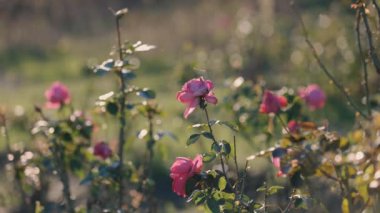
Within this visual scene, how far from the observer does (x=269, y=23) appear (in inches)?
366

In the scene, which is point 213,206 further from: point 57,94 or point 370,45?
point 57,94

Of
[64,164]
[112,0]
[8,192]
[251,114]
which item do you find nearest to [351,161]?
[251,114]

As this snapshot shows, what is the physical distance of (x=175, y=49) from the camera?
36.8 ft

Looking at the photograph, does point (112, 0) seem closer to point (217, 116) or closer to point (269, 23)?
point (269, 23)

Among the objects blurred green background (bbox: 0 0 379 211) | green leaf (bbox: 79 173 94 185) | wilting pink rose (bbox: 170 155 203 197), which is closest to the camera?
wilting pink rose (bbox: 170 155 203 197)

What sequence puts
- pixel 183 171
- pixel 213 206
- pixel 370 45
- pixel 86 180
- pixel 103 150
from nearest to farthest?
1. pixel 213 206
2. pixel 183 171
3. pixel 370 45
4. pixel 86 180
5. pixel 103 150

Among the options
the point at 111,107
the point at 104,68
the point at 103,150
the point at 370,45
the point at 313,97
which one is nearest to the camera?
the point at 370,45

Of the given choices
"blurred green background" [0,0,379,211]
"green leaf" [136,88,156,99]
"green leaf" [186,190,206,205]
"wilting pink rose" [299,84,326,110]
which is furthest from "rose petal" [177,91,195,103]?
"wilting pink rose" [299,84,326,110]

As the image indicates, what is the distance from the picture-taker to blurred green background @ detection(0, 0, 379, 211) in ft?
21.8

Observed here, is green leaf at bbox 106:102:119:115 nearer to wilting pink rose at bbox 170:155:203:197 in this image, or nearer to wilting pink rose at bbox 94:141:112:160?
wilting pink rose at bbox 94:141:112:160

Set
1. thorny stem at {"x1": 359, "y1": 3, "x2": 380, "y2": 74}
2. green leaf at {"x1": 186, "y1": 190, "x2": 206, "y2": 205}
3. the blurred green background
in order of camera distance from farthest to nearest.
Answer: the blurred green background, thorny stem at {"x1": 359, "y1": 3, "x2": 380, "y2": 74}, green leaf at {"x1": 186, "y1": 190, "x2": 206, "y2": 205}

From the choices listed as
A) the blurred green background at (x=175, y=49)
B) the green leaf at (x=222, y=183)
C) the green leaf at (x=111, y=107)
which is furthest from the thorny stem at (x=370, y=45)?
the blurred green background at (x=175, y=49)

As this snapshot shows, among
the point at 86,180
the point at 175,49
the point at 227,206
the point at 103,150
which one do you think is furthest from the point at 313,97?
the point at 175,49

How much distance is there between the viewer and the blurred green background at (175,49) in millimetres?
6648
